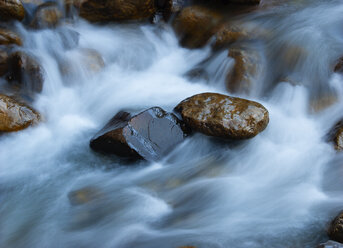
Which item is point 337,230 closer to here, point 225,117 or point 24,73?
point 225,117

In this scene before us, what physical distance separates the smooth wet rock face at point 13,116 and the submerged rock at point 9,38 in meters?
1.23

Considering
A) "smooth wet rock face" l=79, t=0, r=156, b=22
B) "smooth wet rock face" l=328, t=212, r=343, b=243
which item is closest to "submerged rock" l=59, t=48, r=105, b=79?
"smooth wet rock face" l=79, t=0, r=156, b=22

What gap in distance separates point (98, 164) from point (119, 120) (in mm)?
635

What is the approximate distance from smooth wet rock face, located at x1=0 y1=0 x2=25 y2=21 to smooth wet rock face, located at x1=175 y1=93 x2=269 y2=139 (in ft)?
11.1

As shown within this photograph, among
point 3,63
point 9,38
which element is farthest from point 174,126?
point 9,38

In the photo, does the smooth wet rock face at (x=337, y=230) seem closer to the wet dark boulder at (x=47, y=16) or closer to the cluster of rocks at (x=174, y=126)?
the cluster of rocks at (x=174, y=126)

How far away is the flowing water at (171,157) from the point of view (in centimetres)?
357

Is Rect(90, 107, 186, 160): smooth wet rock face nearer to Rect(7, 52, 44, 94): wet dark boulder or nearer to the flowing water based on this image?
the flowing water

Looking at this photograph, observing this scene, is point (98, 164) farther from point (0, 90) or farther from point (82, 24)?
point (82, 24)

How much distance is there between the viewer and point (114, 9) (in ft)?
22.3

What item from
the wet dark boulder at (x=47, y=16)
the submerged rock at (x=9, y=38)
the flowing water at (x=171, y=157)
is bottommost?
the flowing water at (x=171, y=157)

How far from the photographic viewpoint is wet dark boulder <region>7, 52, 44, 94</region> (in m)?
5.37

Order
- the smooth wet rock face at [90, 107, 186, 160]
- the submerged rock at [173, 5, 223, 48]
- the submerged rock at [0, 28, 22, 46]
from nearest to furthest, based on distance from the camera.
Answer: the smooth wet rock face at [90, 107, 186, 160] < the submerged rock at [0, 28, 22, 46] < the submerged rock at [173, 5, 223, 48]

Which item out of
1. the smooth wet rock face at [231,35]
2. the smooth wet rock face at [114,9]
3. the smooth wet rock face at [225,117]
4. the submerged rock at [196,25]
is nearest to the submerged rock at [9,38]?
the smooth wet rock face at [114,9]
